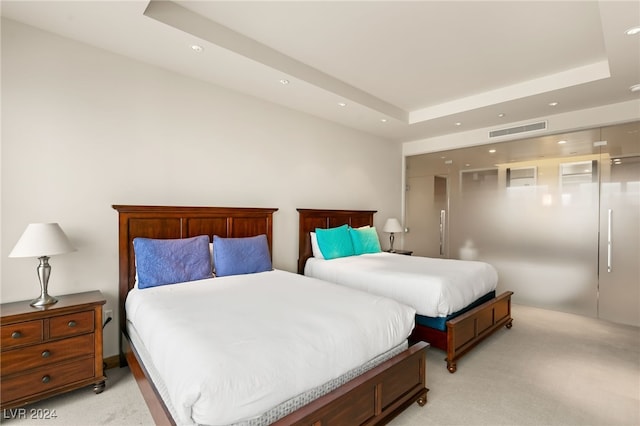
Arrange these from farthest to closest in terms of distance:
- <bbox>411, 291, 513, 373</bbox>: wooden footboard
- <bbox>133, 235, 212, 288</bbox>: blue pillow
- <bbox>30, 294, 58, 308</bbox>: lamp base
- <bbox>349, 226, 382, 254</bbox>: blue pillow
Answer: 1. <bbox>349, 226, 382, 254</bbox>: blue pillow
2. <bbox>411, 291, 513, 373</bbox>: wooden footboard
3. <bbox>133, 235, 212, 288</bbox>: blue pillow
4. <bbox>30, 294, 58, 308</bbox>: lamp base

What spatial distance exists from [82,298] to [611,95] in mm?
5751

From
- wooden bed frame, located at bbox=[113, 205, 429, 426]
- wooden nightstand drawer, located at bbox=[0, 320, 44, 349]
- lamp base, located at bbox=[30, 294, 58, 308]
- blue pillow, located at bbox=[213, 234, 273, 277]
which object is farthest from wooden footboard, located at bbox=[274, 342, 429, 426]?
lamp base, located at bbox=[30, 294, 58, 308]

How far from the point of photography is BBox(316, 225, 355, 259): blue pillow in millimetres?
4172

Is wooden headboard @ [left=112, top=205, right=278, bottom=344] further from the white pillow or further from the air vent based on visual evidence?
the air vent

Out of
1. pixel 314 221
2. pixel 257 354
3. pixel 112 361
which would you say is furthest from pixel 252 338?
pixel 314 221

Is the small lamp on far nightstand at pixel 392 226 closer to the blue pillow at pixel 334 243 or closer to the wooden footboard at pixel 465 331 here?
the blue pillow at pixel 334 243

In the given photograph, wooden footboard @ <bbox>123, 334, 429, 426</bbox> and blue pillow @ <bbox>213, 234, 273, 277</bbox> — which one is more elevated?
blue pillow @ <bbox>213, 234, 273, 277</bbox>

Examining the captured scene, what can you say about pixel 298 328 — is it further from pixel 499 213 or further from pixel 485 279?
pixel 499 213

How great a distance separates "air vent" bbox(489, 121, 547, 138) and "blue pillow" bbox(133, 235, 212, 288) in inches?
178

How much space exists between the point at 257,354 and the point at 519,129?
4.85 meters

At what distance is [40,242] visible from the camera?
7.15 ft

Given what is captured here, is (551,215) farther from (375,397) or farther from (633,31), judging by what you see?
(375,397)

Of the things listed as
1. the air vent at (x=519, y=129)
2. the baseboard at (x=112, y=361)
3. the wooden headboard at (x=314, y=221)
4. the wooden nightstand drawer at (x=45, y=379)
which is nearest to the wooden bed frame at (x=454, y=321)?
the wooden headboard at (x=314, y=221)

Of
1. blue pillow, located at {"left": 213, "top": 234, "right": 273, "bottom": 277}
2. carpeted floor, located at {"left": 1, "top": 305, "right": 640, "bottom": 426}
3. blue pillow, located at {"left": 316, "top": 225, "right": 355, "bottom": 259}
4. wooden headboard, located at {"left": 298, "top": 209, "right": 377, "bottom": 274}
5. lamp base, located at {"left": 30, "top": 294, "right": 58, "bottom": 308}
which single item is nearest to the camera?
carpeted floor, located at {"left": 1, "top": 305, "right": 640, "bottom": 426}
